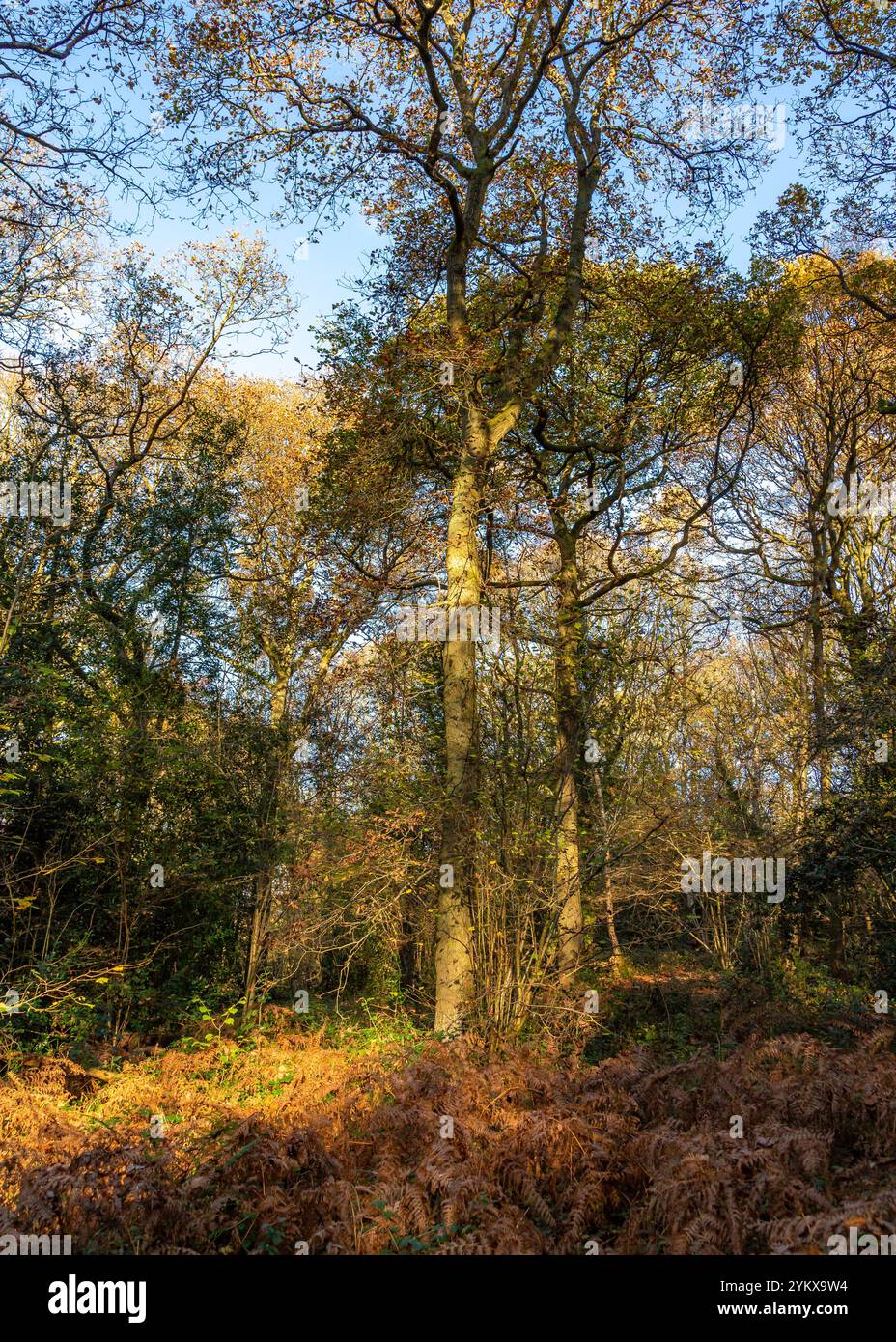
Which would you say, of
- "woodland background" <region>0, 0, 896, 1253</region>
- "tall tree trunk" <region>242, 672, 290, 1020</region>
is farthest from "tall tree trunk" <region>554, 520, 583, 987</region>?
"tall tree trunk" <region>242, 672, 290, 1020</region>

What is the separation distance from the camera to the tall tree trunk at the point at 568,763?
7.13 m

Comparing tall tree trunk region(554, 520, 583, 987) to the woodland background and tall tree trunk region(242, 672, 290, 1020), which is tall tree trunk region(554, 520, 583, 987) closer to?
the woodland background

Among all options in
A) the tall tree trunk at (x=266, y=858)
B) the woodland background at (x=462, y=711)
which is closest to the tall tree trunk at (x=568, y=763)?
the woodland background at (x=462, y=711)

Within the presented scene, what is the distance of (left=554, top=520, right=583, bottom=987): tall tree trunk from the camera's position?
7.13 meters

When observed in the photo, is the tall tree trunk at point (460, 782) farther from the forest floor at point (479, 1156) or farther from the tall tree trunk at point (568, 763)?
the forest floor at point (479, 1156)

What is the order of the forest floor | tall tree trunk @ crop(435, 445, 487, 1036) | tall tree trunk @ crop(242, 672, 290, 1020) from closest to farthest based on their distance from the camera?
the forest floor, tall tree trunk @ crop(435, 445, 487, 1036), tall tree trunk @ crop(242, 672, 290, 1020)

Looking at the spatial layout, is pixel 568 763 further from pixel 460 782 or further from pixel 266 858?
pixel 266 858

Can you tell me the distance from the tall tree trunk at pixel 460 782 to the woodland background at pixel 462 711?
0.05 meters

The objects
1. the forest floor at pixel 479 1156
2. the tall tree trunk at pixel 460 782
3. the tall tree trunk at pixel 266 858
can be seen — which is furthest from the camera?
the tall tree trunk at pixel 266 858

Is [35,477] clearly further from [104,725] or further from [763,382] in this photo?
[763,382]

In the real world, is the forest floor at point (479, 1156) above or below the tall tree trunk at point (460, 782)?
below

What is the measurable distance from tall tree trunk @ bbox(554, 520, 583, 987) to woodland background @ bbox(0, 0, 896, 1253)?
0.29ft

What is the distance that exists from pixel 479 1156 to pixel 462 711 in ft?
15.9

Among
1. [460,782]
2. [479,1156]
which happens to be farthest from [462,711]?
[479,1156]
